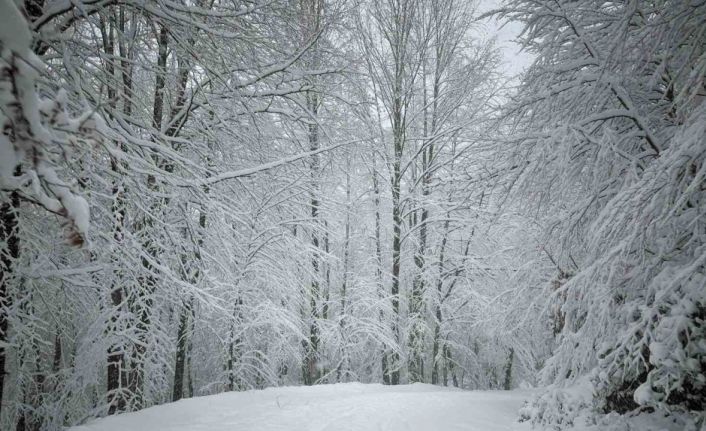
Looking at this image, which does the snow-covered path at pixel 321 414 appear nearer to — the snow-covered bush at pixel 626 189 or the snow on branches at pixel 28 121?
the snow-covered bush at pixel 626 189

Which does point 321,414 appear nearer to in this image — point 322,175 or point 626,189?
point 626,189

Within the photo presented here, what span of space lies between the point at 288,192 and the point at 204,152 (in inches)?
123

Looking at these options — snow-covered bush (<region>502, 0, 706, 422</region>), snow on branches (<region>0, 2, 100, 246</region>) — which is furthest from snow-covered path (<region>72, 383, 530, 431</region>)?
snow on branches (<region>0, 2, 100, 246</region>)

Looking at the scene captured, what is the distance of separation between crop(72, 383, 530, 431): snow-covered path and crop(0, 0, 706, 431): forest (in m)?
0.90

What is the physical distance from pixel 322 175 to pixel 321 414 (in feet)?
22.4

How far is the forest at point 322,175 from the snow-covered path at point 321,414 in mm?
902

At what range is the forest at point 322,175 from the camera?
8.61ft

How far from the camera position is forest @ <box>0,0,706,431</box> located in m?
2.62

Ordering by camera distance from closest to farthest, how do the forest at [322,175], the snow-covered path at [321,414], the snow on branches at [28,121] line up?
the snow on branches at [28,121]
the forest at [322,175]
the snow-covered path at [321,414]

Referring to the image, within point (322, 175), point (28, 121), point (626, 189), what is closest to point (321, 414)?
point (626, 189)

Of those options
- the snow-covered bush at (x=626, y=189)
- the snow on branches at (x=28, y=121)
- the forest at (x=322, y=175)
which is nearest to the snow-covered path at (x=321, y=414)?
the forest at (x=322, y=175)

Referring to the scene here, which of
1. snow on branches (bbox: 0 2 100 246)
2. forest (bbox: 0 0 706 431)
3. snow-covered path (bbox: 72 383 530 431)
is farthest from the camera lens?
snow-covered path (bbox: 72 383 530 431)

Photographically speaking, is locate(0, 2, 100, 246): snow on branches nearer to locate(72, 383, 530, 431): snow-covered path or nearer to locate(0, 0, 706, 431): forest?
locate(0, 0, 706, 431): forest

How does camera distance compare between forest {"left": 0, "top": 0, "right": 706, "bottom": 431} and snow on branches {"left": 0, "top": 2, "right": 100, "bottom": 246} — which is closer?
snow on branches {"left": 0, "top": 2, "right": 100, "bottom": 246}
